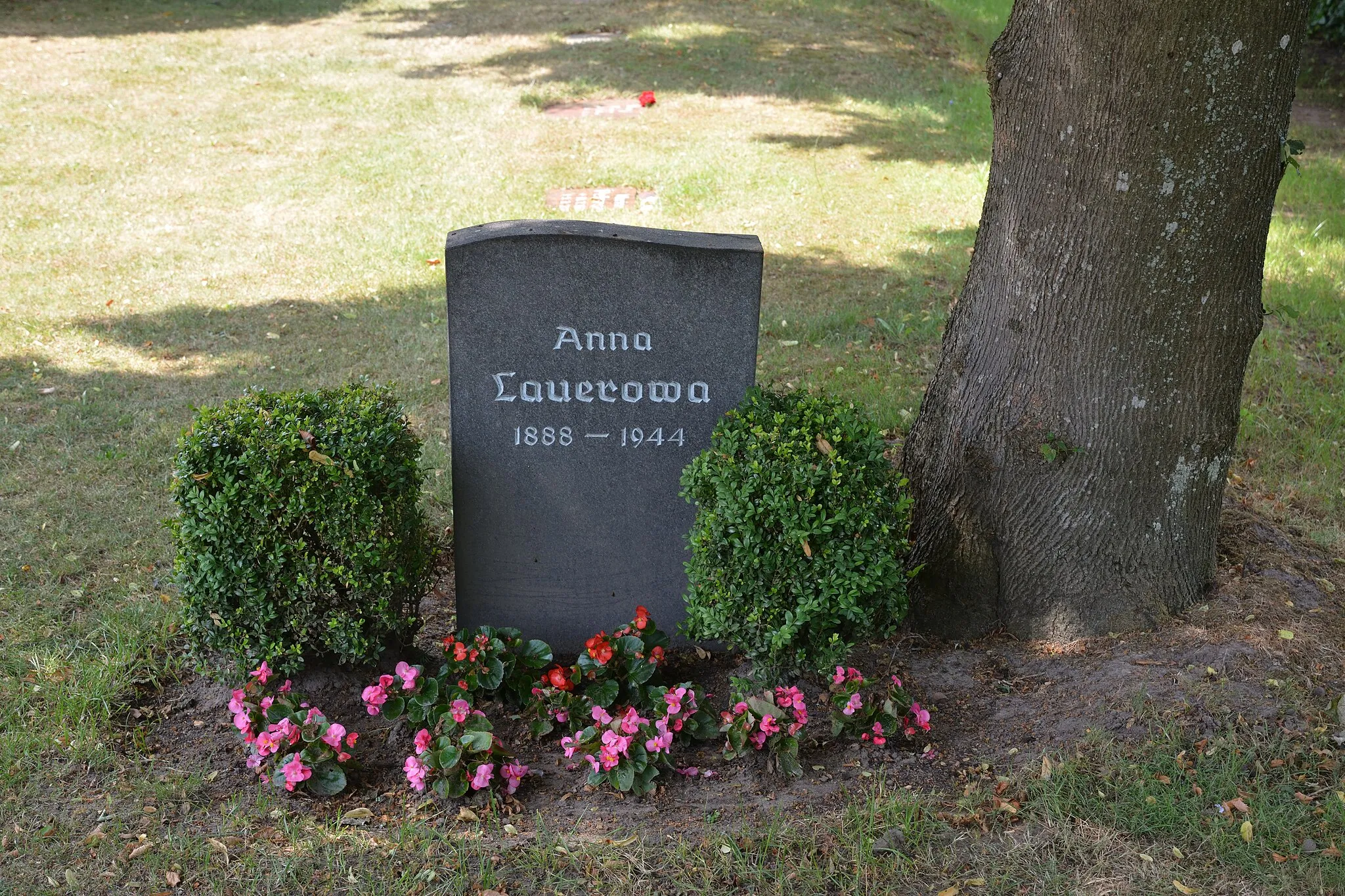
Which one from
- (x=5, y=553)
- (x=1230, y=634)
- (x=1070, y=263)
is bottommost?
(x=5, y=553)

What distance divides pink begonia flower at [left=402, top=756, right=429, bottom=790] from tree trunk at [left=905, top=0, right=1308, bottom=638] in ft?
6.06

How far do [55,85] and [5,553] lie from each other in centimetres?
934

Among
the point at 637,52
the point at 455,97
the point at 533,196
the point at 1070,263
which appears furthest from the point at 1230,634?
the point at 637,52

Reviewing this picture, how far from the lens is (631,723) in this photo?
3.32 metres

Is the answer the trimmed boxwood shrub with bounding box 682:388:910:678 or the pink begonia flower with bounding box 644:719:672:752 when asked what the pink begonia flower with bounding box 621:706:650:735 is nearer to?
the pink begonia flower with bounding box 644:719:672:752

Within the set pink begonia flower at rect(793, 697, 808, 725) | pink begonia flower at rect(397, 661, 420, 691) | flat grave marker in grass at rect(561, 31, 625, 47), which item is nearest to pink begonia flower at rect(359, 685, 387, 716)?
pink begonia flower at rect(397, 661, 420, 691)

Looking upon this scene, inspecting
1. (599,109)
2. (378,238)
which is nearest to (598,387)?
(378,238)

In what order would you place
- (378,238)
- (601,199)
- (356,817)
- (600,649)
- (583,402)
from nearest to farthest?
1. (356,817)
2. (600,649)
3. (583,402)
4. (378,238)
5. (601,199)

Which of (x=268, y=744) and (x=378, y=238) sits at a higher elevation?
(x=378, y=238)

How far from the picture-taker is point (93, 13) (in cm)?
1527

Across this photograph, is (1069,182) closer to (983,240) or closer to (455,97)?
(983,240)

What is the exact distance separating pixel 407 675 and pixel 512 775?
0.50m

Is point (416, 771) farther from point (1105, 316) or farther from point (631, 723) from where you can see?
point (1105, 316)

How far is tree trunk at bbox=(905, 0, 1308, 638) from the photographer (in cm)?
333
